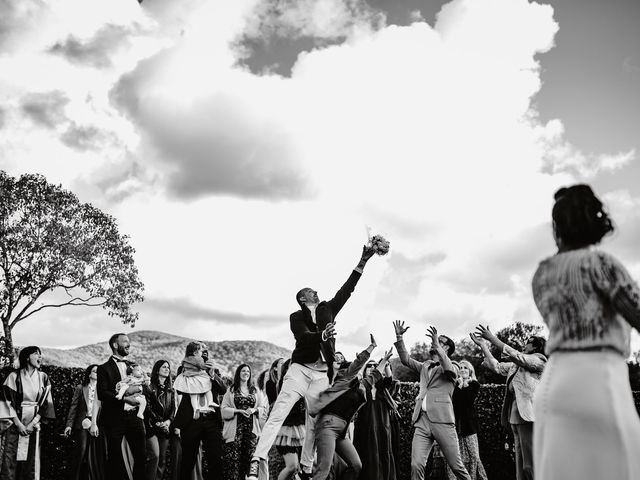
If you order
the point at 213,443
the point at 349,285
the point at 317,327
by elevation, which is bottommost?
the point at 213,443

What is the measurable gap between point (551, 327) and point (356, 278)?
4.30 m

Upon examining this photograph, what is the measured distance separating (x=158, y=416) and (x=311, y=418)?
4743 mm

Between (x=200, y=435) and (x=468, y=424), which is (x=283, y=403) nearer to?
(x=200, y=435)

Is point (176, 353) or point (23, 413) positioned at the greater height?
point (176, 353)

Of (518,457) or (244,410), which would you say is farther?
(244,410)

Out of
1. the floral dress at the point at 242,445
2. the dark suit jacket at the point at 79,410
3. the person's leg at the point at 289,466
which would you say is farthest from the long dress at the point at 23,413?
the person's leg at the point at 289,466

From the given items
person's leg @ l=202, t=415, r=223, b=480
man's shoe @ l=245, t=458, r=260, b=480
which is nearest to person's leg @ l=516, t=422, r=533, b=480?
man's shoe @ l=245, t=458, r=260, b=480

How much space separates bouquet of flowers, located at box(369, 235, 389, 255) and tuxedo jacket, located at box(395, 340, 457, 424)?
2289 millimetres

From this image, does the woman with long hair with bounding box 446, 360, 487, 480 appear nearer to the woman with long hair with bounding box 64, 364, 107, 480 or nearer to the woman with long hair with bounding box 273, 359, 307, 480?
the woman with long hair with bounding box 273, 359, 307, 480

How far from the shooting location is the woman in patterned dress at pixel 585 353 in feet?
9.07

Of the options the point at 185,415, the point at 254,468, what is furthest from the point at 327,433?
the point at 185,415

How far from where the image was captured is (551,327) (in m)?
3.07

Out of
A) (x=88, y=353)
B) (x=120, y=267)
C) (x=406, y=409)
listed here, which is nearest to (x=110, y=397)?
(x=406, y=409)

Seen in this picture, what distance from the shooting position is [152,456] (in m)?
11.5
